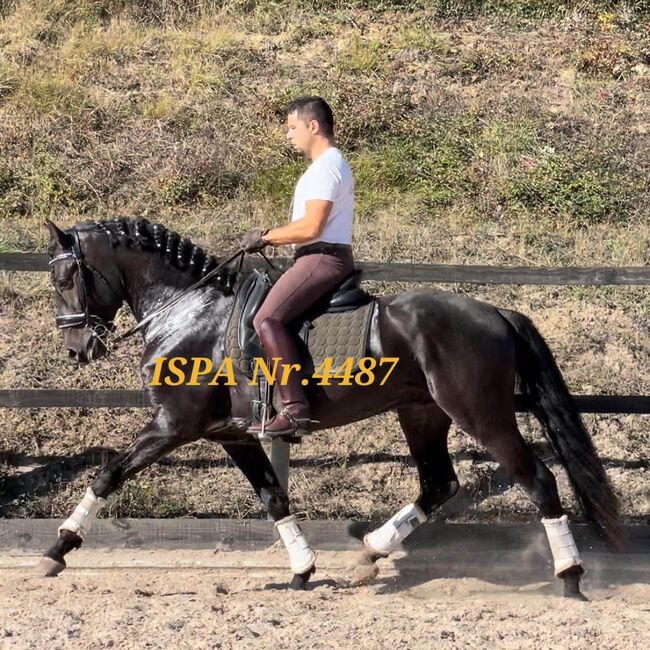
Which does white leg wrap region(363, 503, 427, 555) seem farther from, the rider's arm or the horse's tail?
the rider's arm

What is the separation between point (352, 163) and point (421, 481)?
21.2 ft

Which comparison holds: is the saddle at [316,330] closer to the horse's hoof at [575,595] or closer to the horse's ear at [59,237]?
the horse's ear at [59,237]

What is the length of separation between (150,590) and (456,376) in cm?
219

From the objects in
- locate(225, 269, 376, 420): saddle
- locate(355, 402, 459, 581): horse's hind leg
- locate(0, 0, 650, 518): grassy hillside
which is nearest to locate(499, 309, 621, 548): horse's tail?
locate(355, 402, 459, 581): horse's hind leg

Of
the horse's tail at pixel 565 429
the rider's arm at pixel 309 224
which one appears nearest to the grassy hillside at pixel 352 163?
the horse's tail at pixel 565 429

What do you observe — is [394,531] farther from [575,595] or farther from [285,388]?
[285,388]

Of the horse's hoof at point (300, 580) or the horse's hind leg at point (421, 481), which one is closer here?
the horse's hoof at point (300, 580)

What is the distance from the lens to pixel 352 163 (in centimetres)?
1202

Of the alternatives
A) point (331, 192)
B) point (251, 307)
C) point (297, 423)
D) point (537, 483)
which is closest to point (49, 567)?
point (297, 423)

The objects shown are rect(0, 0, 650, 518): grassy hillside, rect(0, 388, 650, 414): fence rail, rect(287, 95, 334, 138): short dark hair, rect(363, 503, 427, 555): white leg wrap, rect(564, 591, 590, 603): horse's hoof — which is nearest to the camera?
rect(287, 95, 334, 138): short dark hair

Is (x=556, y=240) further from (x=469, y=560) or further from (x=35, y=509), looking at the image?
(x=35, y=509)

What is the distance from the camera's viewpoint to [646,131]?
503 inches

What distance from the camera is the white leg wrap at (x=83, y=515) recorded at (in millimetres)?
5594

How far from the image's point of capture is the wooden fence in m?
6.59
